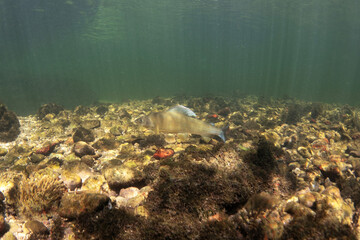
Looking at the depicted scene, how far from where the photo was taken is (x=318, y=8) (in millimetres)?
29688

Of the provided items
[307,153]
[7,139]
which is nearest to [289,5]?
[307,153]

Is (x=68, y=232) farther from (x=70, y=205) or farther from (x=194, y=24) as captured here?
(x=194, y=24)

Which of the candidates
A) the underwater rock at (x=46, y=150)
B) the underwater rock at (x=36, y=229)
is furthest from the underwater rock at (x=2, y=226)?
the underwater rock at (x=46, y=150)

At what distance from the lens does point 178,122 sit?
11.7 ft

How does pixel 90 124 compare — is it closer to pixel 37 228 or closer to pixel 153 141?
pixel 153 141

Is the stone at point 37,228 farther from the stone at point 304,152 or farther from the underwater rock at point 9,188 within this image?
the stone at point 304,152

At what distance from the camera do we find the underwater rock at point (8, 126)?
23.7 ft

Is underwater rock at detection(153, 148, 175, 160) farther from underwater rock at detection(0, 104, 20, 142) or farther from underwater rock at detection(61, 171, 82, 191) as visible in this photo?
underwater rock at detection(0, 104, 20, 142)

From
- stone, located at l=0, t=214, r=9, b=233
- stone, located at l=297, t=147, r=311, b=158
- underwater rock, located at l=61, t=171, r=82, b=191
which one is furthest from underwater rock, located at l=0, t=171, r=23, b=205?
stone, located at l=297, t=147, r=311, b=158

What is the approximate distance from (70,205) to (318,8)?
136 feet

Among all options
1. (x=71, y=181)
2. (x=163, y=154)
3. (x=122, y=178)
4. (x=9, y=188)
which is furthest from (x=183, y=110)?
(x=9, y=188)

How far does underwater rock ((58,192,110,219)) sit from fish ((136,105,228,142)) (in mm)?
1723

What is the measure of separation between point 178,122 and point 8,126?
8298mm

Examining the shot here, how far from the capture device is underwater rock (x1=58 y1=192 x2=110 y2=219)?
219 cm
